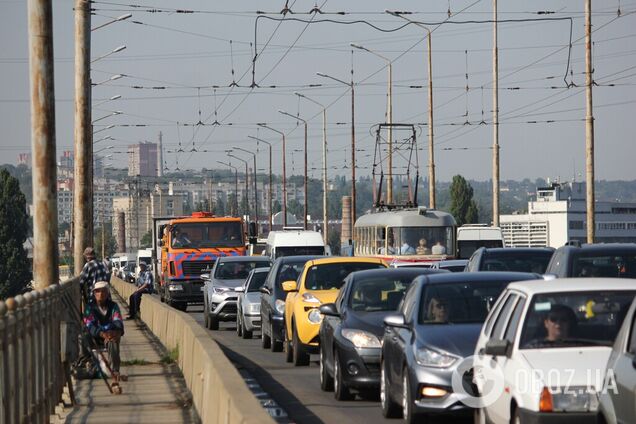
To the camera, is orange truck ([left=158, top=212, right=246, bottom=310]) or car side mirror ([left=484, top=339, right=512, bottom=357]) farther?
orange truck ([left=158, top=212, right=246, bottom=310])

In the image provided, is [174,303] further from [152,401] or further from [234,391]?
[234,391]

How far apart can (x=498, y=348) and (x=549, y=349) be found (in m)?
0.36

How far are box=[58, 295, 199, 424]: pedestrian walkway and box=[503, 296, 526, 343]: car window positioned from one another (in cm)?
514

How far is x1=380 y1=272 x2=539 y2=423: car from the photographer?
13039 mm

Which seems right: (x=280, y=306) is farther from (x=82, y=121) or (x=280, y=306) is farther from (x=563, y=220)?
(x=563, y=220)

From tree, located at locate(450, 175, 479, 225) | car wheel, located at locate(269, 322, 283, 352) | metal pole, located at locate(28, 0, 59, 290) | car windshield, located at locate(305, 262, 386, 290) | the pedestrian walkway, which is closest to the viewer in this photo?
the pedestrian walkway

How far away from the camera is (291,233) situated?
4891cm

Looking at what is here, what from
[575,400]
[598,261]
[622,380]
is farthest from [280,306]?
[622,380]

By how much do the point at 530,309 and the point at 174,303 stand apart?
39.5 metres

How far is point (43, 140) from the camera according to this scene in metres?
17.5

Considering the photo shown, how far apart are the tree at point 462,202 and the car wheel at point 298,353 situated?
12674cm

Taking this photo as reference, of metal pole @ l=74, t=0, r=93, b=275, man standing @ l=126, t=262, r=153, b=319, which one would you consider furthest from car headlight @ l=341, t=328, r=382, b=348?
man standing @ l=126, t=262, r=153, b=319

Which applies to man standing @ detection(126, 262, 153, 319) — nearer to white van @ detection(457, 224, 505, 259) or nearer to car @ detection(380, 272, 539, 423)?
white van @ detection(457, 224, 505, 259)

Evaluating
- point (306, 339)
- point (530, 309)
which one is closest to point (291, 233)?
point (306, 339)
